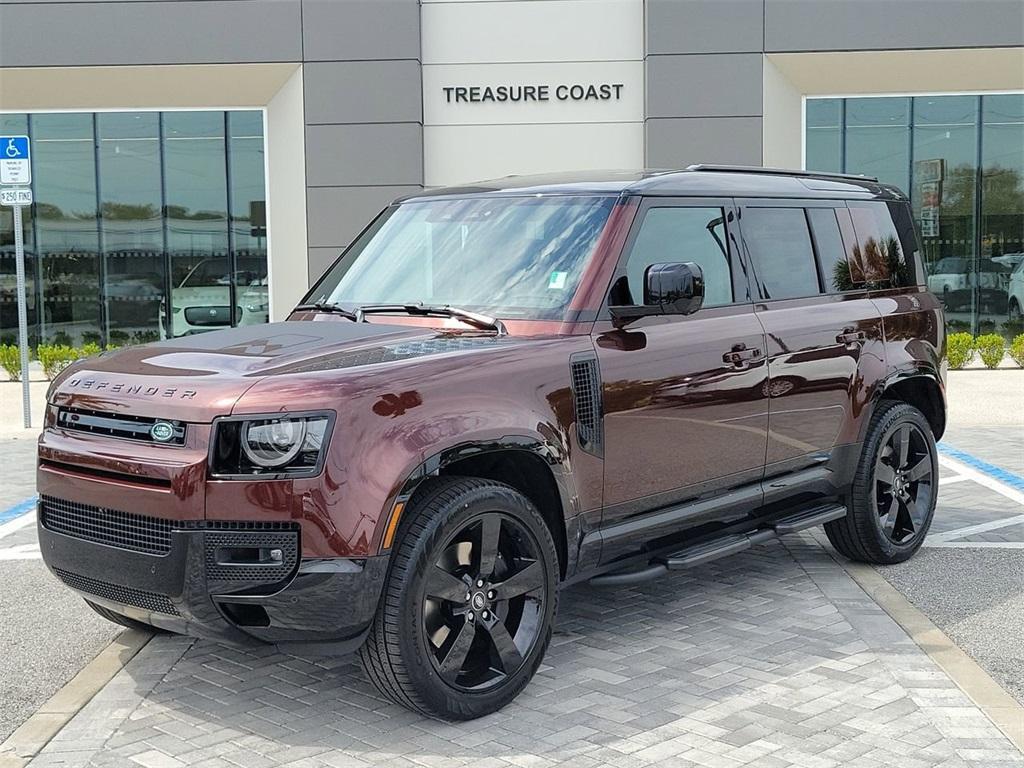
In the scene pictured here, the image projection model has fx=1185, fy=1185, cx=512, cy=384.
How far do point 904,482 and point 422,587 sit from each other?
352 cm

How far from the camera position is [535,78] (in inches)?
718

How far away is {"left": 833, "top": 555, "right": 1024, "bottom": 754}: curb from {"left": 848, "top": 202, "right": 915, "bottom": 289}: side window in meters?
1.61

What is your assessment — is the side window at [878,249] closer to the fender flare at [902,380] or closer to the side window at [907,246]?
the side window at [907,246]

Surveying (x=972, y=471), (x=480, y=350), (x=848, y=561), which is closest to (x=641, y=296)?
(x=480, y=350)

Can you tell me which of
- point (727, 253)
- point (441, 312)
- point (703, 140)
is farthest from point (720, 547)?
point (703, 140)

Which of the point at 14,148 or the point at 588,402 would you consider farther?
the point at 14,148

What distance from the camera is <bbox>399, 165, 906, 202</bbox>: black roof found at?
528 cm

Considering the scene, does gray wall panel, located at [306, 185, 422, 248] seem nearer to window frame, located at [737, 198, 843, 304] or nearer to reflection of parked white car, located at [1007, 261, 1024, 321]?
reflection of parked white car, located at [1007, 261, 1024, 321]

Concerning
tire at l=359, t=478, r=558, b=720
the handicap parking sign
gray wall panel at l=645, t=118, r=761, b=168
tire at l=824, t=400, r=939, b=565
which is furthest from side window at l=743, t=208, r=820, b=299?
gray wall panel at l=645, t=118, r=761, b=168

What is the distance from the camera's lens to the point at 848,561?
659cm

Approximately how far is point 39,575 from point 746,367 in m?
4.05

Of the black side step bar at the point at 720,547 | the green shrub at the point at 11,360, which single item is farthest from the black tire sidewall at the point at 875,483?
the green shrub at the point at 11,360

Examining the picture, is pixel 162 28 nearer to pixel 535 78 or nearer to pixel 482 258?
pixel 535 78

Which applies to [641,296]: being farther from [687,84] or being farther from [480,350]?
[687,84]
